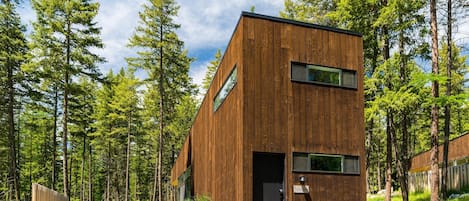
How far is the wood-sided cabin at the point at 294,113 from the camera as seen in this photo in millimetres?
9742

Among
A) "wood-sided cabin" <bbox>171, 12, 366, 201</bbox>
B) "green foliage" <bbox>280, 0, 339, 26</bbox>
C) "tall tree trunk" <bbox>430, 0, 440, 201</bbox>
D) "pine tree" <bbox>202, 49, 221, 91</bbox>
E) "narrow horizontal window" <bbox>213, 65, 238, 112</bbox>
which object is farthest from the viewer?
"pine tree" <bbox>202, 49, 221, 91</bbox>

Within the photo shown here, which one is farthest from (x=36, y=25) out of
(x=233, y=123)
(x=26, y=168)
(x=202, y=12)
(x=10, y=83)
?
Answer: (x=26, y=168)

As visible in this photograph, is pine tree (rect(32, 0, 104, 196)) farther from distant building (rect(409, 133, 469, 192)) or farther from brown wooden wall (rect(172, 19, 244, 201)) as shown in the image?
distant building (rect(409, 133, 469, 192))

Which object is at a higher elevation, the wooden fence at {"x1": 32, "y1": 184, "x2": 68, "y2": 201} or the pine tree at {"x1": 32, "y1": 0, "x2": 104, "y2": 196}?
the pine tree at {"x1": 32, "y1": 0, "x2": 104, "y2": 196}

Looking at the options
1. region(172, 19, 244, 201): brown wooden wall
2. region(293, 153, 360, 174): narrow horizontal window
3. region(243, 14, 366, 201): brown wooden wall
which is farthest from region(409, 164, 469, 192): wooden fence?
region(172, 19, 244, 201): brown wooden wall

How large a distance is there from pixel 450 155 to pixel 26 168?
Answer: 3633 cm

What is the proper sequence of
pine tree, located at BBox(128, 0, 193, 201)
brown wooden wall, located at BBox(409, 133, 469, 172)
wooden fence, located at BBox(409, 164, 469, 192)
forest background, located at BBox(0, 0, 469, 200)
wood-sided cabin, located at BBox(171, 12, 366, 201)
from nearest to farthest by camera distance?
1. wood-sided cabin, located at BBox(171, 12, 366, 201)
2. forest background, located at BBox(0, 0, 469, 200)
3. wooden fence, located at BBox(409, 164, 469, 192)
4. brown wooden wall, located at BBox(409, 133, 469, 172)
5. pine tree, located at BBox(128, 0, 193, 201)

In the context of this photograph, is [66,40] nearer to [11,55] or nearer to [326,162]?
[11,55]

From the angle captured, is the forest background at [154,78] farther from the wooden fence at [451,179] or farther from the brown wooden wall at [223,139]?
the brown wooden wall at [223,139]

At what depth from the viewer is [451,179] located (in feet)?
55.0

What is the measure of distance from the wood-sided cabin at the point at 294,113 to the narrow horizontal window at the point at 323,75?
0.08ft

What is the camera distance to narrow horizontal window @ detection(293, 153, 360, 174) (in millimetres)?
9938

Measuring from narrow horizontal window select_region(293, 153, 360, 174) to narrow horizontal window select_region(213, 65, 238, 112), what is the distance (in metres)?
2.47

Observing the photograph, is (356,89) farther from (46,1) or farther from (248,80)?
(46,1)
